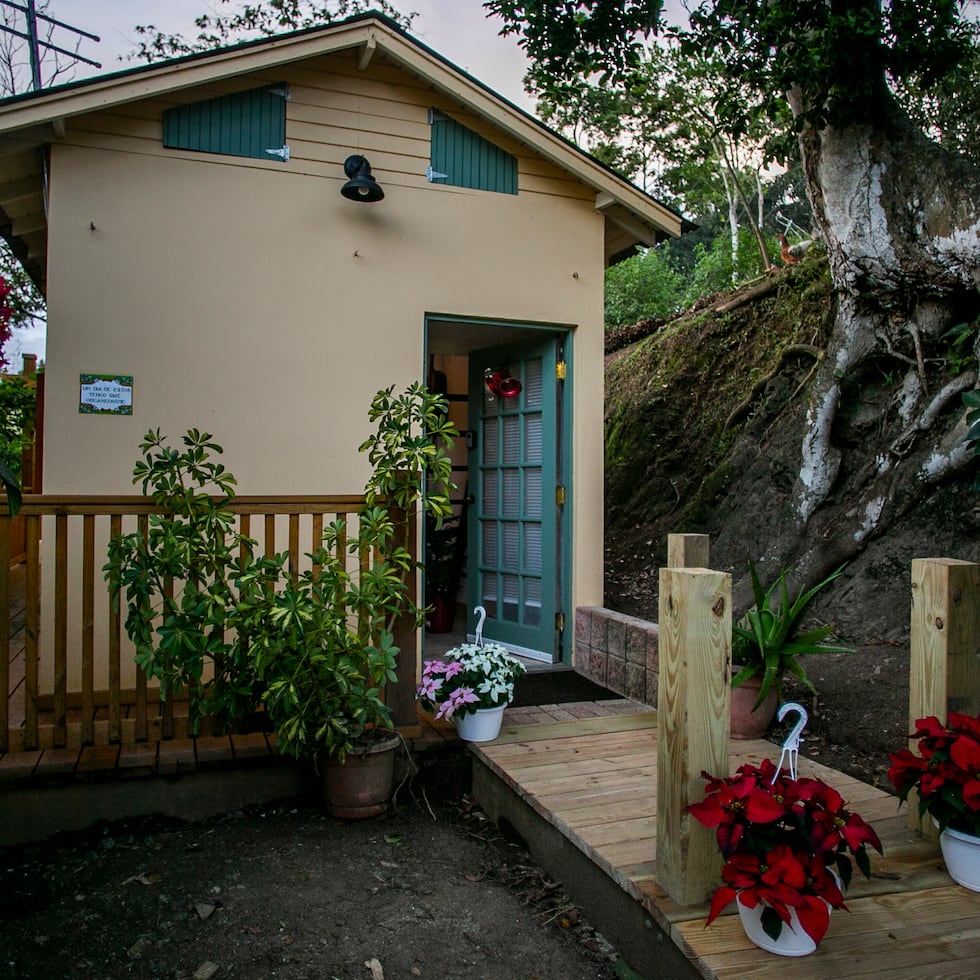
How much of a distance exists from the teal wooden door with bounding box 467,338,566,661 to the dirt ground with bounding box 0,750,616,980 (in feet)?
5.86

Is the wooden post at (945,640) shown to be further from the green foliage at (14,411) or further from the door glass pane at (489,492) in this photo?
the green foliage at (14,411)

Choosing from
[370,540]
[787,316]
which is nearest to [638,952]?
[370,540]

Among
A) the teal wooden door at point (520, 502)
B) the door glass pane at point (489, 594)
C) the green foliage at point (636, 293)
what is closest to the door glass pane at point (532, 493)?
the teal wooden door at point (520, 502)

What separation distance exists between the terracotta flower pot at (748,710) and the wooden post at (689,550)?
1063 millimetres

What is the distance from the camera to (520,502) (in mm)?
5082

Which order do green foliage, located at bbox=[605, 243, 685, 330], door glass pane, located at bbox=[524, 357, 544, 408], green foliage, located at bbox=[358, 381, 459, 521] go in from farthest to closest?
green foliage, located at bbox=[605, 243, 685, 330], door glass pane, located at bbox=[524, 357, 544, 408], green foliage, located at bbox=[358, 381, 459, 521]

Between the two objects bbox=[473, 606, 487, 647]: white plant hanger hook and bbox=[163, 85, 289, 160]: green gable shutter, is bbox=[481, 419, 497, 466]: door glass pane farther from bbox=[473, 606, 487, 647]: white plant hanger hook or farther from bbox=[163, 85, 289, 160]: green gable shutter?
bbox=[163, 85, 289, 160]: green gable shutter

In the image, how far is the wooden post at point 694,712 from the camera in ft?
6.59

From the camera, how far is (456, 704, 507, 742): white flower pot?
11.2ft

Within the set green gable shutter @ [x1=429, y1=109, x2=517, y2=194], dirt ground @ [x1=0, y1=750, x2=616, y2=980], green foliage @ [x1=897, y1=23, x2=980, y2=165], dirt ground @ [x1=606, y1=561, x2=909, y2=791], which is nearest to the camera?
dirt ground @ [x1=0, y1=750, x2=616, y2=980]

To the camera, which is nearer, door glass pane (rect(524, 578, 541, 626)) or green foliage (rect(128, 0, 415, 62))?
door glass pane (rect(524, 578, 541, 626))

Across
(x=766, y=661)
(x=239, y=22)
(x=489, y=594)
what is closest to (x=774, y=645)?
(x=766, y=661)

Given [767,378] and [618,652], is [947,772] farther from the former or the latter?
[767,378]

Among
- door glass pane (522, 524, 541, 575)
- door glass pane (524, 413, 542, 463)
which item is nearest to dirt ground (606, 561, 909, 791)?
door glass pane (522, 524, 541, 575)
